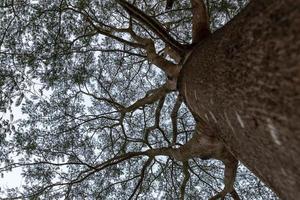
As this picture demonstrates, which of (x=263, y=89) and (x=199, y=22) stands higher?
(x=199, y=22)

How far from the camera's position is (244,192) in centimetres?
779

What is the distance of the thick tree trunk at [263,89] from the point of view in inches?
62.5

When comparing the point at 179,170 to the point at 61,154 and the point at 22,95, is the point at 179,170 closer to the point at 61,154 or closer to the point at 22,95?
the point at 61,154

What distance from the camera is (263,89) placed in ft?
5.87

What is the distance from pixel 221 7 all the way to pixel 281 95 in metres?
5.90

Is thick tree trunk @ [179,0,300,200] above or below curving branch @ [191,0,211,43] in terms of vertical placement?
below

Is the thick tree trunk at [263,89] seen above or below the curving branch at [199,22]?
below

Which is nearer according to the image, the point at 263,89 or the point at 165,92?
the point at 263,89

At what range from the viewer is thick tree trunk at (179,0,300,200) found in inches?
62.5

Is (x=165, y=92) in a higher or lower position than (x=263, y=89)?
higher

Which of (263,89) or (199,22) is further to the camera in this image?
(199,22)

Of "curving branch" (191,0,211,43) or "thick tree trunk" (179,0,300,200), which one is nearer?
"thick tree trunk" (179,0,300,200)

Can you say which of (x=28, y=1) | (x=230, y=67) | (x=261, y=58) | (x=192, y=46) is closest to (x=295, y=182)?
(x=261, y=58)

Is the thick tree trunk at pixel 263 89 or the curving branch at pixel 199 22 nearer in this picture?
the thick tree trunk at pixel 263 89
